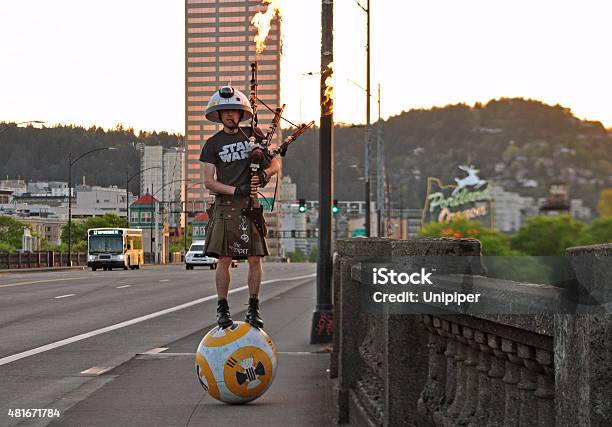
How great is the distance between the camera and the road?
1058 centimetres

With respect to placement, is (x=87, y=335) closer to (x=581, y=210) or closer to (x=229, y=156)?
(x=229, y=156)

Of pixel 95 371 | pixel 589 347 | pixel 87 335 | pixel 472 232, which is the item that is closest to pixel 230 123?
pixel 95 371

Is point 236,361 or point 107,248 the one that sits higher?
point 107,248

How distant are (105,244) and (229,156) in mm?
65871

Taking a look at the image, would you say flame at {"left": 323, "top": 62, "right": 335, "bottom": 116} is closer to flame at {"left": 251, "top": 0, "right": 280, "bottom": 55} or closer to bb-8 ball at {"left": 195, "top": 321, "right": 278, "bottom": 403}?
flame at {"left": 251, "top": 0, "right": 280, "bottom": 55}

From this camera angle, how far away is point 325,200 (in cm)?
1542

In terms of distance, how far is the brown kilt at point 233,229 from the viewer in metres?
8.45

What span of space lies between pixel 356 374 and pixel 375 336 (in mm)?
991

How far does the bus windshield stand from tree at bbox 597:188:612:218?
5427cm

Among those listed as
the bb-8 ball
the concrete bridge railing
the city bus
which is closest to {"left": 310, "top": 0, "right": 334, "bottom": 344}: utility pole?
the bb-8 ball

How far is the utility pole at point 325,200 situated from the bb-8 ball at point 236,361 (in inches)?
238

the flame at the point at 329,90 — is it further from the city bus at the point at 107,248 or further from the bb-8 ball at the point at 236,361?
the city bus at the point at 107,248

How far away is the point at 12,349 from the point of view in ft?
46.9

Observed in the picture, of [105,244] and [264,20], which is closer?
[264,20]
